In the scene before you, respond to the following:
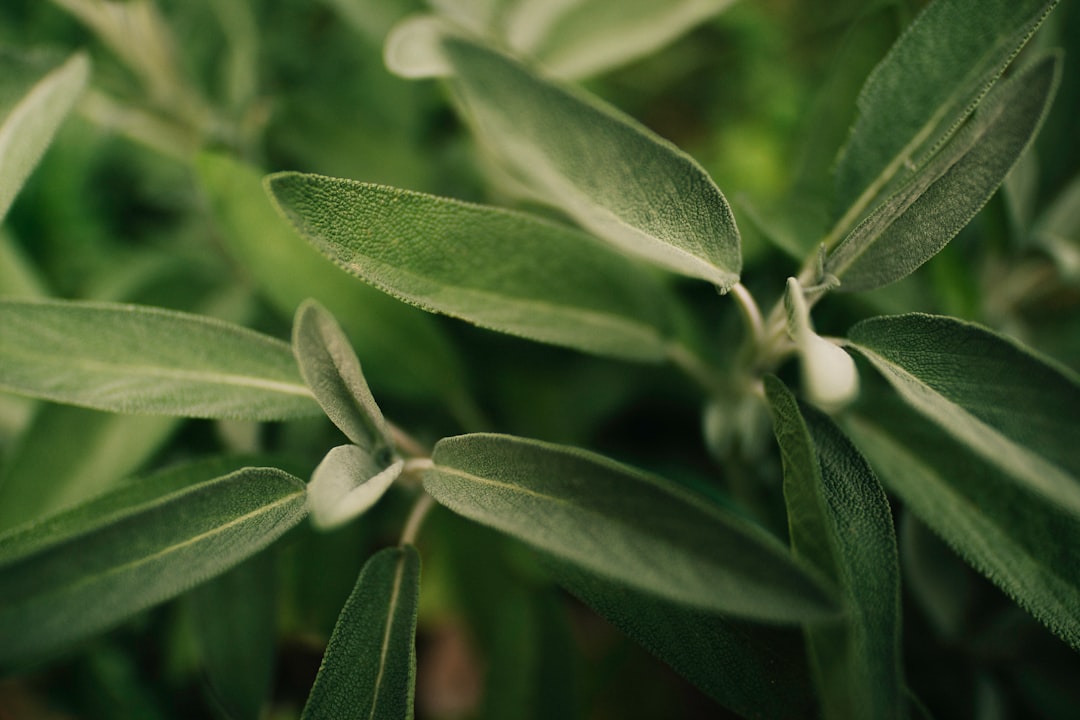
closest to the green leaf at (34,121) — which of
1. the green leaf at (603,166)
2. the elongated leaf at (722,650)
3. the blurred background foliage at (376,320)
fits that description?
the blurred background foliage at (376,320)

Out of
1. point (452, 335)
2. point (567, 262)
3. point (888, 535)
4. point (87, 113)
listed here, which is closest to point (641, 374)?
point (452, 335)

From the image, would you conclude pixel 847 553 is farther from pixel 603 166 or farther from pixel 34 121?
pixel 34 121

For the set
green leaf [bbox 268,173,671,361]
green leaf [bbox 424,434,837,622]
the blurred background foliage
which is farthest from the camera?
the blurred background foliage

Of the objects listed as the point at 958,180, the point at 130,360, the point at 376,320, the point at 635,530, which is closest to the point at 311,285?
the point at 376,320

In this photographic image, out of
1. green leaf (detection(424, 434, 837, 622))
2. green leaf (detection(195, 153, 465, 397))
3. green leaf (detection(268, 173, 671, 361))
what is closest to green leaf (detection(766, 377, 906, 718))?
green leaf (detection(424, 434, 837, 622))

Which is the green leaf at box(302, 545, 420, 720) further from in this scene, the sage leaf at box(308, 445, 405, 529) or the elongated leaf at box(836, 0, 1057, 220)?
the elongated leaf at box(836, 0, 1057, 220)

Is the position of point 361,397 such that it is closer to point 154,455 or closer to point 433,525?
point 154,455

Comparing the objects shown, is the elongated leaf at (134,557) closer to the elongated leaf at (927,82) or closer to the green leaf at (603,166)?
the green leaf at (603,166)
